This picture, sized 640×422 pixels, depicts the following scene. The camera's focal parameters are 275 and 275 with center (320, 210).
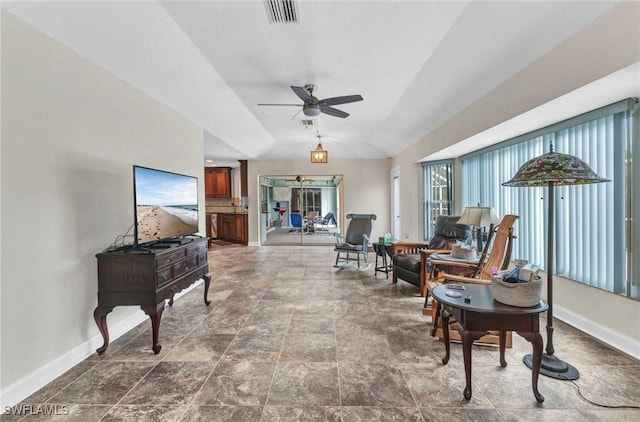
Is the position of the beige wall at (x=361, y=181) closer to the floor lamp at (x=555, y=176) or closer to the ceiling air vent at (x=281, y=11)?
the ceiling air vent at (x=281, y=11)

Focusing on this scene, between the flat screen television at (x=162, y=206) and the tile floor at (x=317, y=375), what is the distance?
981mm

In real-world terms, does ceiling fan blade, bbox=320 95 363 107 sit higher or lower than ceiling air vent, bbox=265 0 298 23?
lower

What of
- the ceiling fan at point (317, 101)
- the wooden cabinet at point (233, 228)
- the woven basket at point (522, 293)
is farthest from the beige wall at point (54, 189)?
the wooden cabinet at point (233, 228)

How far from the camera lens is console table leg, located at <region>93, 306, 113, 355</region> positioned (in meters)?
2.27

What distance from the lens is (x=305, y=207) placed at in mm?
9570

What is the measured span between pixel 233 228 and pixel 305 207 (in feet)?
8.43

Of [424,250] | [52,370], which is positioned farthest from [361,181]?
[52,370]

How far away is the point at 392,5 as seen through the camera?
86.9 inches

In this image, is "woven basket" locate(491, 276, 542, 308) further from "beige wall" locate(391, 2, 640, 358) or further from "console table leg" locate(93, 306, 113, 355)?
"console table leg" locate(93, 306, 113, 355)

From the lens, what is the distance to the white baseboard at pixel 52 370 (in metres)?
1.72

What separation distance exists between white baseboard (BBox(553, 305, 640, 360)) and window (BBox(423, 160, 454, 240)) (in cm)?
270

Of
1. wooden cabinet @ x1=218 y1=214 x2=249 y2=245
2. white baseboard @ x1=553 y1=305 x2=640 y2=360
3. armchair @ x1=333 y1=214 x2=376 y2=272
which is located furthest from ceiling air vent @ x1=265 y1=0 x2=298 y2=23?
wooden cabinet @ x1=218 y1=214 x2=249 y2=245

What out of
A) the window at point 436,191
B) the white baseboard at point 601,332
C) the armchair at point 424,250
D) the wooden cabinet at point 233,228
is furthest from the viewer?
the wooden cabinet at point 233,228

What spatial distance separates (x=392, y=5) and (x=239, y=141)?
4.17 metres
